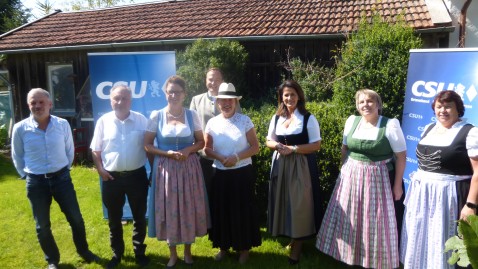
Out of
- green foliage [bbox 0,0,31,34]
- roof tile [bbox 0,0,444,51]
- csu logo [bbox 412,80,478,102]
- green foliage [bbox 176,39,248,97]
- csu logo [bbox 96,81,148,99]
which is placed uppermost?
green foliage [bbox 0,0,31,34]

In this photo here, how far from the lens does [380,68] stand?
517cm

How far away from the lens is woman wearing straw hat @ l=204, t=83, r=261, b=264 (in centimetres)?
371

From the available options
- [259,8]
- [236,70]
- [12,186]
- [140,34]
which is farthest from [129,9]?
[12,186]

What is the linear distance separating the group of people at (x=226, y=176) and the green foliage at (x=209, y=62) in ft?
13.0

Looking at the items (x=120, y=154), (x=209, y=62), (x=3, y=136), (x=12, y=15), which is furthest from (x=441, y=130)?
(x=12, y=15)

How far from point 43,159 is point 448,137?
139 inches

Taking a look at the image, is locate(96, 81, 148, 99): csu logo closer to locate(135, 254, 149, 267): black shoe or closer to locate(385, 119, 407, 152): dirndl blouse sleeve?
locate(135, 254, 149, 267): black shoe

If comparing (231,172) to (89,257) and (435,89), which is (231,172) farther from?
(435,89)

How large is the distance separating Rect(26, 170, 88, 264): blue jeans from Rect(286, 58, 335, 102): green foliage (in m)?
4.81

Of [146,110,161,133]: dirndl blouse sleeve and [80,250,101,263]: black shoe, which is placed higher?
[146,110,161,133]: dirndl blouse sleeve

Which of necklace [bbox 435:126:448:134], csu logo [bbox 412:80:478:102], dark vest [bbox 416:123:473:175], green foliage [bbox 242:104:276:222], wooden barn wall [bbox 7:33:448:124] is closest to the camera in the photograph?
dark vest [bbox 416:123:473:175]

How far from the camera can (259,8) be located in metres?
10.4

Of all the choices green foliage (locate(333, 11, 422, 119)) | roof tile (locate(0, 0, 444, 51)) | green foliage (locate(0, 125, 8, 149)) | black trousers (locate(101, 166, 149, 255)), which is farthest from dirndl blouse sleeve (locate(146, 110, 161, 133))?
green foliage (locate(0, 125, 8, 149))

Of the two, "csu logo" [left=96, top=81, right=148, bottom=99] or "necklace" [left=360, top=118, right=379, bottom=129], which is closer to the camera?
"necklace" [left=360, top=118, right=379, bottom=129]
